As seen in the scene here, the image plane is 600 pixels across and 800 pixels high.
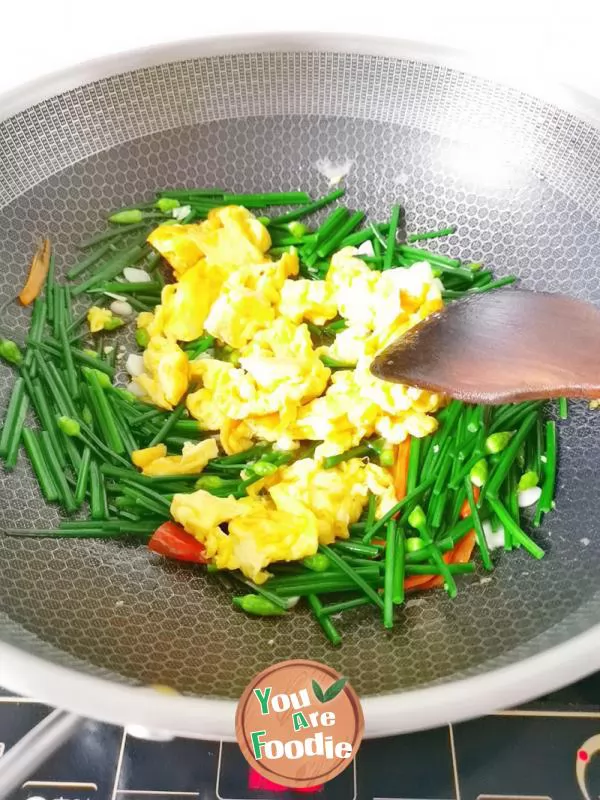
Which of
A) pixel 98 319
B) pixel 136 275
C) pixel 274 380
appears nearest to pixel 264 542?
pixel 274 380

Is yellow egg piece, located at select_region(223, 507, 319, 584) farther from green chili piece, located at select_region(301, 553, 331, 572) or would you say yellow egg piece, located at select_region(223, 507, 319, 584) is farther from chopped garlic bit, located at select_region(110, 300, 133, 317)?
chopped garlic bit, located at select_region(110, 300, 133, 317)

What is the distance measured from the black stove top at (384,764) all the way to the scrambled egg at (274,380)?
410 millimetres

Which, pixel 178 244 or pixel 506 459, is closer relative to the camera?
pixel 506 459

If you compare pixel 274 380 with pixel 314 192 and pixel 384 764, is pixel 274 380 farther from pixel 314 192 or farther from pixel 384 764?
pixel 384 764

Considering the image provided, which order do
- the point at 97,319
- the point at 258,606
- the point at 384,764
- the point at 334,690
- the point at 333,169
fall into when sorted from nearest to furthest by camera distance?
the point at 334,690, the point at 384,764, the point at 258,606, the point at 97,319, the point at 333,169

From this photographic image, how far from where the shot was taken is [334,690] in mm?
1156

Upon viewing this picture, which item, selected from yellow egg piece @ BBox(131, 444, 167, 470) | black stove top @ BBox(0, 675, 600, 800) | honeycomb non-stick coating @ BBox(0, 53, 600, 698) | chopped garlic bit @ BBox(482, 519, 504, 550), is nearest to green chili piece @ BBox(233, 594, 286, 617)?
honeycomb non-stick coating @ BBox(0, 53, 600, 698)

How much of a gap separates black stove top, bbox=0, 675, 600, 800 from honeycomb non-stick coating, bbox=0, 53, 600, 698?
0.51 feet

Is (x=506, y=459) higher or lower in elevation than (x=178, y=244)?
lower

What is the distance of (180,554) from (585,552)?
36.3 inches

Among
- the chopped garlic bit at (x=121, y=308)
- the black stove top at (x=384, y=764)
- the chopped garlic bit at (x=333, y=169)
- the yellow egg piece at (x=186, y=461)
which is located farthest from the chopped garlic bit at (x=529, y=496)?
the chopped garlic bit at (x=121, y=308)

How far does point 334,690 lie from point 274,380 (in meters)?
0.80

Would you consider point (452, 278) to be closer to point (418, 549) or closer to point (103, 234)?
point (418, 549)

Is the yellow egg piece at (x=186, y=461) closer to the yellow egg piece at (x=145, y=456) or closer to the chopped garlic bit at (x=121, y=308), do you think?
the yellow egg piece at (x=145, y=456)
